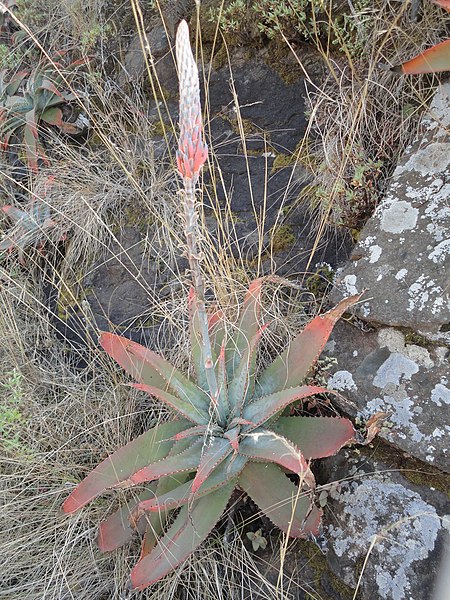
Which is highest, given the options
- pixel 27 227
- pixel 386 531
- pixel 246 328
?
pixel 27 227

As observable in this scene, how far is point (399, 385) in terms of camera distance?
5.94 feet

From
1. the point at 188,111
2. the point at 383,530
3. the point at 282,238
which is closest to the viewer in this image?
the point at 188,111

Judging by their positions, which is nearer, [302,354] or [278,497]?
[278,497]

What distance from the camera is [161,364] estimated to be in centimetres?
188

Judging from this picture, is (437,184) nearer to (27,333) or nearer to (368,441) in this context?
(368,441)

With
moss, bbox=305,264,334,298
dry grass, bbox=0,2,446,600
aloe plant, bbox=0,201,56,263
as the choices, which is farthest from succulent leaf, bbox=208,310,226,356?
aloe plant, bbox=0,201,56,263

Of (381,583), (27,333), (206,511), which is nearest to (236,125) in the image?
(27,333)

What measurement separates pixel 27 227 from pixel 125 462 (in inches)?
58.9

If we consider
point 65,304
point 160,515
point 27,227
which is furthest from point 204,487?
point 27,227

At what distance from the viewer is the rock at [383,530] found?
1.55m

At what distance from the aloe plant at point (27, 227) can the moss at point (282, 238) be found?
1113mm

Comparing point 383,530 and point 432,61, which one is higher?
point 432,61

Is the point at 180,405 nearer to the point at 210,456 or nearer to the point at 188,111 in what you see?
the point at 210,456

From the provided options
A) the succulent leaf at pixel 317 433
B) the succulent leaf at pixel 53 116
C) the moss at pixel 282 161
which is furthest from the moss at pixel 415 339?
the succulent leaf at pixel 53 116
